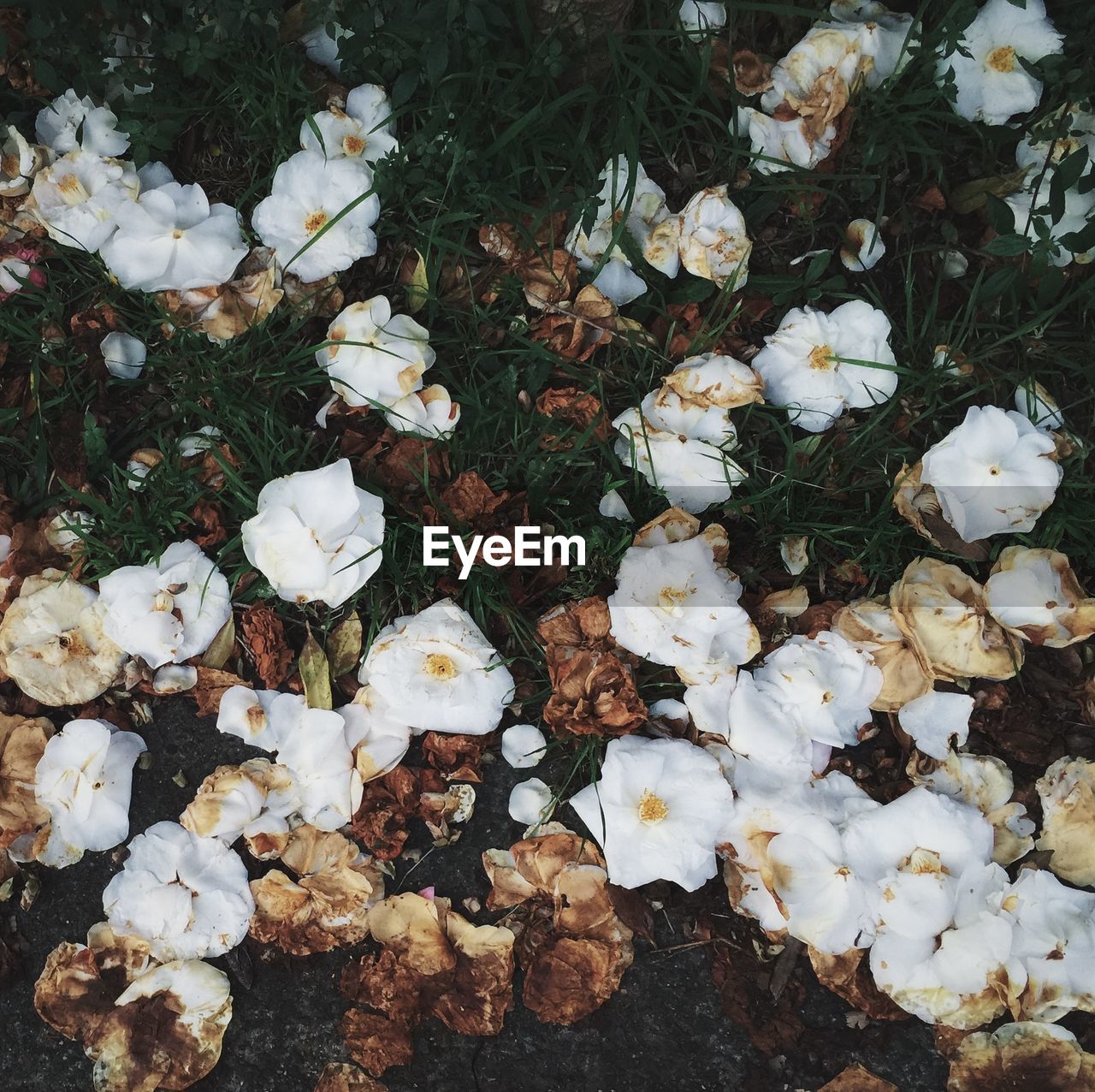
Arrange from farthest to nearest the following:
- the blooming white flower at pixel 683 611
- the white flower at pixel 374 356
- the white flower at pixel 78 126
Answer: the white flower at pixel 78 126, the white flower at pixel 374 356, the blooming white flower at pixel 683 611

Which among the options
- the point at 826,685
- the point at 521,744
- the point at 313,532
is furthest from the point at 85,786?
the point at 826,685

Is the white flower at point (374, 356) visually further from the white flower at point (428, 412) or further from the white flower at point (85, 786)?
the white flower at point (85, 786)

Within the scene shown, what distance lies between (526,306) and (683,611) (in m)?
0.74

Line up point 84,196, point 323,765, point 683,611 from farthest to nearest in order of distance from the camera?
1. point 84,196
2. point 323,765
3. point 683,611

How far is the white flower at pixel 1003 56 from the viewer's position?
2.02m

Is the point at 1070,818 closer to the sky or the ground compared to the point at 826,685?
closer to the ground

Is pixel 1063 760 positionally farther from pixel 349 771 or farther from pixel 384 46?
pixel 384 46

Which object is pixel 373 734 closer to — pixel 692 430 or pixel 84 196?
pixel 692 430

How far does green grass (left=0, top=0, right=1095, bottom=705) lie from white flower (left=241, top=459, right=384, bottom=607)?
11cm

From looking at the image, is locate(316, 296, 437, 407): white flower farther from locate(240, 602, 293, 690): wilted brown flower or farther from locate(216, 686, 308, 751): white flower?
locate(216, 686, 308, 751): white flower

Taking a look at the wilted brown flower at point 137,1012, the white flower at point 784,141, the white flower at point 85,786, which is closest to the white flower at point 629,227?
the white flower at point 784,141

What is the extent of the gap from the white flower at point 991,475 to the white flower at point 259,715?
1379 millimetres

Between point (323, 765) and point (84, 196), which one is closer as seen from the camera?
point (323, 765)

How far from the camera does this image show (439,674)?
1951 mm
